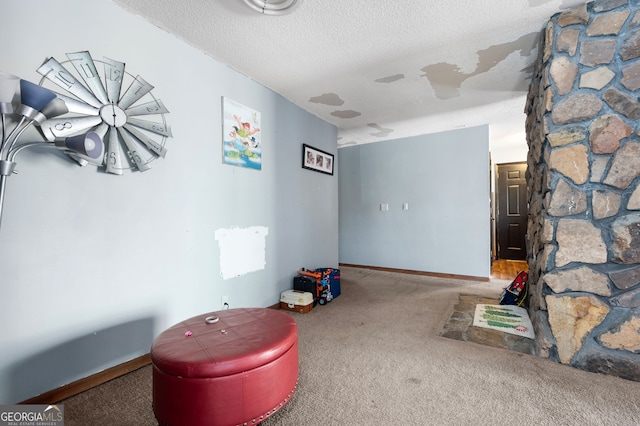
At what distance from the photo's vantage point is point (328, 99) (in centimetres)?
319

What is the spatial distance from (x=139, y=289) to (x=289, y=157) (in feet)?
6.40

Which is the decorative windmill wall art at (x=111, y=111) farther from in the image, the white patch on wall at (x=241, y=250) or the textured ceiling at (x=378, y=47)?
the white patch on wall at (x=241, y=250)

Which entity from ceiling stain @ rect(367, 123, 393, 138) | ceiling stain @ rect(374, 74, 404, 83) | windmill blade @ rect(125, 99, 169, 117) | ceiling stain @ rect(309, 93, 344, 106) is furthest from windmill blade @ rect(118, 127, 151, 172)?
ceiling stain @ rect(367, 123, 393, 138)

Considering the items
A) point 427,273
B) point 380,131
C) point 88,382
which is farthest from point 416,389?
point 380,131

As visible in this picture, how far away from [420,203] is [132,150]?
3987mm

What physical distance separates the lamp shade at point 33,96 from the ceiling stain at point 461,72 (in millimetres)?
2677

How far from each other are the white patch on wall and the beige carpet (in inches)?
31.2

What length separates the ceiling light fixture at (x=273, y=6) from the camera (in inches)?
67.1

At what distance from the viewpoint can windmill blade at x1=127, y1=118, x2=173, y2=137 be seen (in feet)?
5.89

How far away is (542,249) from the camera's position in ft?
6.49

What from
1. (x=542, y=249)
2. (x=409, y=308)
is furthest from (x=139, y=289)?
(x=542, y=249)

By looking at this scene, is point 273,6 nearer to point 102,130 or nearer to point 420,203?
point 102,130

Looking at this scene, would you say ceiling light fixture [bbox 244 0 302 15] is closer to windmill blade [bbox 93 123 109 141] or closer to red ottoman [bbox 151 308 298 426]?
windmill blade [bbox 93 123 109 141]

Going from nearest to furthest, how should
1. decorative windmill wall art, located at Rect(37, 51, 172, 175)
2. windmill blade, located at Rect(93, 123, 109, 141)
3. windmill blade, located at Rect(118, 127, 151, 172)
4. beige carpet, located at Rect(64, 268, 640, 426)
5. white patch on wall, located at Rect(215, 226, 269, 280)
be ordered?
beige carpet, located at Rect(64, 268, 640, 426) < decorative windmill wall art, located at Rect(37, 51, 172, 175) < windmill blade, located at Rect(93, 123, 109, 141) < windmill blade, located at Rect(118, 127, 151, 172) < white patch on wall, located at Rect(215, 226, 269, 280)
